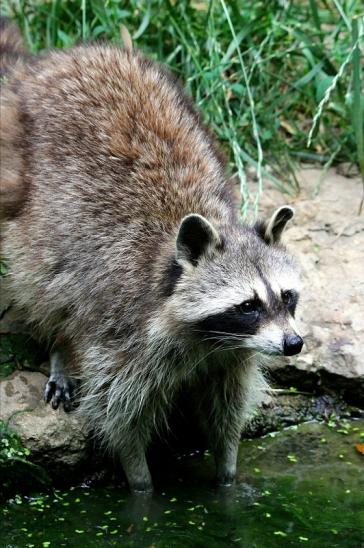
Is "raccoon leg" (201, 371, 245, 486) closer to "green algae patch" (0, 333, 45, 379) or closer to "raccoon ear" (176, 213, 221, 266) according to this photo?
"raccoon ear" (176, 213, 221, 266)

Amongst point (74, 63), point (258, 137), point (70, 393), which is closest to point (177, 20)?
point (258, 137)

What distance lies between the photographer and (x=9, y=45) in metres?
7.20

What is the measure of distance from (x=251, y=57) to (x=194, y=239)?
313 cm

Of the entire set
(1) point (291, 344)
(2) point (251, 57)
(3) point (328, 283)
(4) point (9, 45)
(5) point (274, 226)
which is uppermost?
(4) point (9, 45)

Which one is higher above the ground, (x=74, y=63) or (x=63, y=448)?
(x=74, y=63)

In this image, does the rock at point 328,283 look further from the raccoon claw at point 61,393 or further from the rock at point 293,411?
the raccoon claw at point 61,393

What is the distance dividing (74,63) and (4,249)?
1.22 metres

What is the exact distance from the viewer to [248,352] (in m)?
5.52

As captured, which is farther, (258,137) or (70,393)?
(258,137)

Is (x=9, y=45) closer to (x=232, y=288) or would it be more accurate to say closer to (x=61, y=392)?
(x=61, y=392)

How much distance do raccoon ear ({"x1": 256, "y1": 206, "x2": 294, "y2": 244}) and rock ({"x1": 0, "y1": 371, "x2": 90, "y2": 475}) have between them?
1480 mm

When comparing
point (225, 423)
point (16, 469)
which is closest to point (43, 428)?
point (16, 469)

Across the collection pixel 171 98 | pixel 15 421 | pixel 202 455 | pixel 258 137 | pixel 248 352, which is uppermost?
pixel 171 98

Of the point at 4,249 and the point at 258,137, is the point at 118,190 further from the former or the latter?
the point at 258,137
